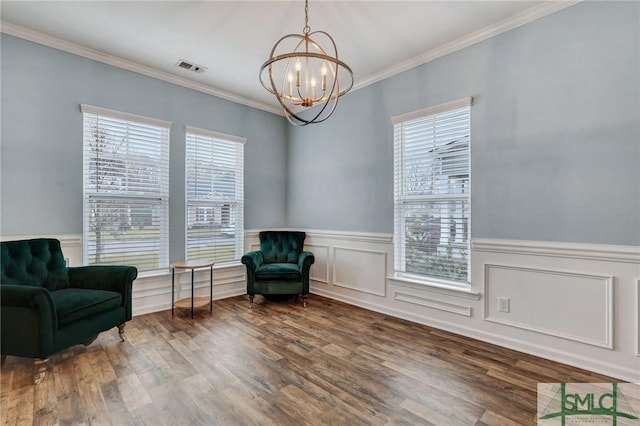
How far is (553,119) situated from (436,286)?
1.82 m

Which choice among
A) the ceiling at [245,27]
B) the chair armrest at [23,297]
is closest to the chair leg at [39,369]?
the chair armrest at [23,297]

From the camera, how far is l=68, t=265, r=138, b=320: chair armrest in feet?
9.18

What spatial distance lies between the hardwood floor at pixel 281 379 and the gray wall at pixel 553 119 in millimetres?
1174

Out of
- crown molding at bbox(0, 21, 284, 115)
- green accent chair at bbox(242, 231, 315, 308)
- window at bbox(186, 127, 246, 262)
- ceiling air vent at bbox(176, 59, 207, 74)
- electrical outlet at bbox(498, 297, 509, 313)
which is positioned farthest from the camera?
window at bbox(186, 127, 246, 262)

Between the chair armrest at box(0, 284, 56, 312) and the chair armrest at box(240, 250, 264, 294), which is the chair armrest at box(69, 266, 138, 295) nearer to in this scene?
the chair armrest at box(0, 284, 56, 312)

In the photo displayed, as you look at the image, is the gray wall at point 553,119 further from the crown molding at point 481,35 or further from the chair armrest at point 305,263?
the chair armrest at point 305,263

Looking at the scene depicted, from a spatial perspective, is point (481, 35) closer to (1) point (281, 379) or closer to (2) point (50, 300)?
(1) point (281, 379)

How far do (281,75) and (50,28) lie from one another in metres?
2.26

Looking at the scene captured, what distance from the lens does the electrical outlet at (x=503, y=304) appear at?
2713mm

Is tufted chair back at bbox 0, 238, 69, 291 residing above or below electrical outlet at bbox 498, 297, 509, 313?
above

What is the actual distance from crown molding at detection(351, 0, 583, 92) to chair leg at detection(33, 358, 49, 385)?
4210 millimetres

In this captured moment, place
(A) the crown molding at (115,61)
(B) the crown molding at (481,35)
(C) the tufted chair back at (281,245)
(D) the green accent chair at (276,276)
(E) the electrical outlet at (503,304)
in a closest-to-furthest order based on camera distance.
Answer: (B) the crown molding at (481,35) → (E) the electrical outlet at (503,304) → (A) the crown molding at (115,61) → (D) the green accent chair at (276,276) → (C) the tufted chair back at (281,245)

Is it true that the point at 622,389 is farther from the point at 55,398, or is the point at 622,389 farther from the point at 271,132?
the point at 271,132

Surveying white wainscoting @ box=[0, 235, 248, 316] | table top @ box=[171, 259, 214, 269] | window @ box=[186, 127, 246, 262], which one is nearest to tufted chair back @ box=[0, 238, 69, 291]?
white wainscoting @ box=[0, 235, 248, 316]
